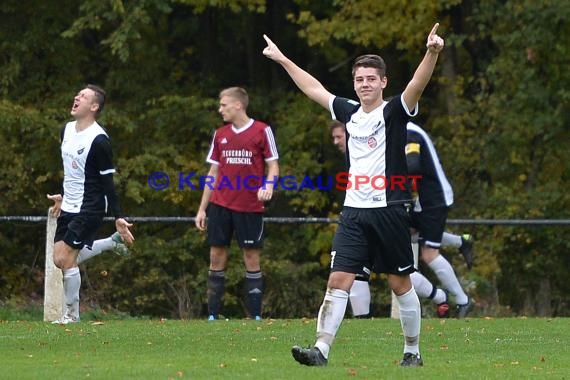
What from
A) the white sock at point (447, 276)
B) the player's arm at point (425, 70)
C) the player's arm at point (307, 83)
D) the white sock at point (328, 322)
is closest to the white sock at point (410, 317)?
the white sock at point (328, 322)

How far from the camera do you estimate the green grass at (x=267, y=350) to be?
8.77 metres

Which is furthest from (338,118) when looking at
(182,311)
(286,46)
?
(286,46)

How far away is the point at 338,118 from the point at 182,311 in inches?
434

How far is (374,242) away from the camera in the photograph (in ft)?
30.4

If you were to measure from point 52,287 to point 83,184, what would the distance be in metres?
2.28

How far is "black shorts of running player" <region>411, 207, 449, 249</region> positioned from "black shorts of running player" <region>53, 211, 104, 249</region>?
11.5ft

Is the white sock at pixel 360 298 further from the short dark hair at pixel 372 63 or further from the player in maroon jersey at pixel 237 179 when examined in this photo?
the short dark hair at pixel 372 63

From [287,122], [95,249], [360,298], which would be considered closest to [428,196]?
[360,298]

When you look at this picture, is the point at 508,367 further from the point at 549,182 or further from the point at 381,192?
the point at 549,182

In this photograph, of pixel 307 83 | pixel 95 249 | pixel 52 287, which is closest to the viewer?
pixel 307 83

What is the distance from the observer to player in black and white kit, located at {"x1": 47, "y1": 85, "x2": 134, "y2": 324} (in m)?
12.9

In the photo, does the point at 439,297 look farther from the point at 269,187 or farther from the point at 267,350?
the point at 267,350

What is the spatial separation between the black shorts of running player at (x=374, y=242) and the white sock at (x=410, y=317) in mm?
182

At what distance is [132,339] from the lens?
11344 mm
